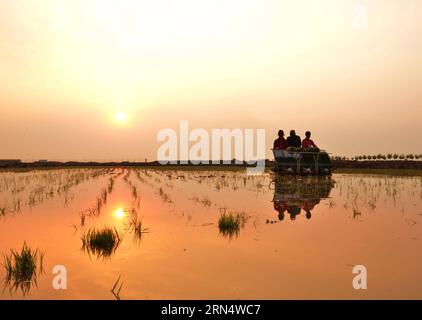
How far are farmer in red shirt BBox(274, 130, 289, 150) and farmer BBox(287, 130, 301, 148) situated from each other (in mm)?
229

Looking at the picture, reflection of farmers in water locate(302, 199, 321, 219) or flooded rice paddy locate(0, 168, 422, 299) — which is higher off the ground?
reflection of farmers in water locate(302, 199, 321, 219)

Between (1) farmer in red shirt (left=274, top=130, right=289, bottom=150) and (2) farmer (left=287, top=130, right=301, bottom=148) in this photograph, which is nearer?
(2) farmer (left=287, top=130, right=301, bottom=148)

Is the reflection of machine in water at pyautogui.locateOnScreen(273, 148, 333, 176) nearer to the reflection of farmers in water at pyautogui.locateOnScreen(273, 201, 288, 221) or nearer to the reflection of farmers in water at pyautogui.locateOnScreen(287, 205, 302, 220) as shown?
the reflection of farmers in water at pyautogui.locateOnScreen(273, 201, 288, 221)

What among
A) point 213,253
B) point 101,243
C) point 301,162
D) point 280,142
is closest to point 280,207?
point 213,253

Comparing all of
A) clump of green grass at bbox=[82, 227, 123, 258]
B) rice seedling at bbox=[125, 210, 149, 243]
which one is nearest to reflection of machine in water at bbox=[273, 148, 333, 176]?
rice seedling at bbox=[125, 210, 149, 243]

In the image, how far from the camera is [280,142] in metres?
17.8

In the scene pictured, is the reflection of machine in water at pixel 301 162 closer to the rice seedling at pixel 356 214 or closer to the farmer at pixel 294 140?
the farmer at pixel 294 140

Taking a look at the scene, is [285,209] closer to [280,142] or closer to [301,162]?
[301,162]

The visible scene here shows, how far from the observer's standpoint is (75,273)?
13.1ft

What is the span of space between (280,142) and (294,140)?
2.17 feet

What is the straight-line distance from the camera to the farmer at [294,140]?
1750 cm

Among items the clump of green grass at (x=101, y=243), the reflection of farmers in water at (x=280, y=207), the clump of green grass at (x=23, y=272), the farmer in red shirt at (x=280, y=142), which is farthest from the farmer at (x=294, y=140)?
the clump of green grass at (x=23, y=272)

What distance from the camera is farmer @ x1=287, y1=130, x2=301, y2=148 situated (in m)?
17.5
